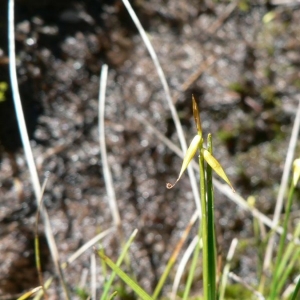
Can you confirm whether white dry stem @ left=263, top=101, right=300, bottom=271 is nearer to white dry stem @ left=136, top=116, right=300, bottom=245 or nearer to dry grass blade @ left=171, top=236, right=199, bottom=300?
white dry stem @ left=136, top=116, right=300, bottom=245

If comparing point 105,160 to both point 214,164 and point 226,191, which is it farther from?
point 214,164

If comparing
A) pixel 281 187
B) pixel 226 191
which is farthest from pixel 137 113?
pixel 281 187

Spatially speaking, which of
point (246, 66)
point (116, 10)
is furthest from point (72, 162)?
point (246, 66)

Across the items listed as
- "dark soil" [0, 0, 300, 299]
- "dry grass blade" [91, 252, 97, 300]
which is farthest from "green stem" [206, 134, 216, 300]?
"dark soil" [0, 0, 300, 299]

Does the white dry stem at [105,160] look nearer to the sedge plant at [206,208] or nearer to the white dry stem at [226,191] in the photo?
the white dry stem at [226,191]

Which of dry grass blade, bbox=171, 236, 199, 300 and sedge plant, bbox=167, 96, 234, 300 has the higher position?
sedge plant, bbox=167, 96, 234, 300

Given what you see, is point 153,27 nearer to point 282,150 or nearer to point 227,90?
point 227,90

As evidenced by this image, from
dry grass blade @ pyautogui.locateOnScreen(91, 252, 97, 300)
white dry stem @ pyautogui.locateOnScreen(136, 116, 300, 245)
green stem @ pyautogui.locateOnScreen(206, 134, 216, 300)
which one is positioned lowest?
dry grass blade @ pyautogui.locateOnScreen(91, 252, 97, 300)

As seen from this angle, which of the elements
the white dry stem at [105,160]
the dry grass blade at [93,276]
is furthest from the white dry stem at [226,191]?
the dry grass blade at [93,276]

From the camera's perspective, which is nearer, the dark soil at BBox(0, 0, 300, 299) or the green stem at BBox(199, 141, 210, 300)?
the green stem at BBox(199, 141, 210, 300)
